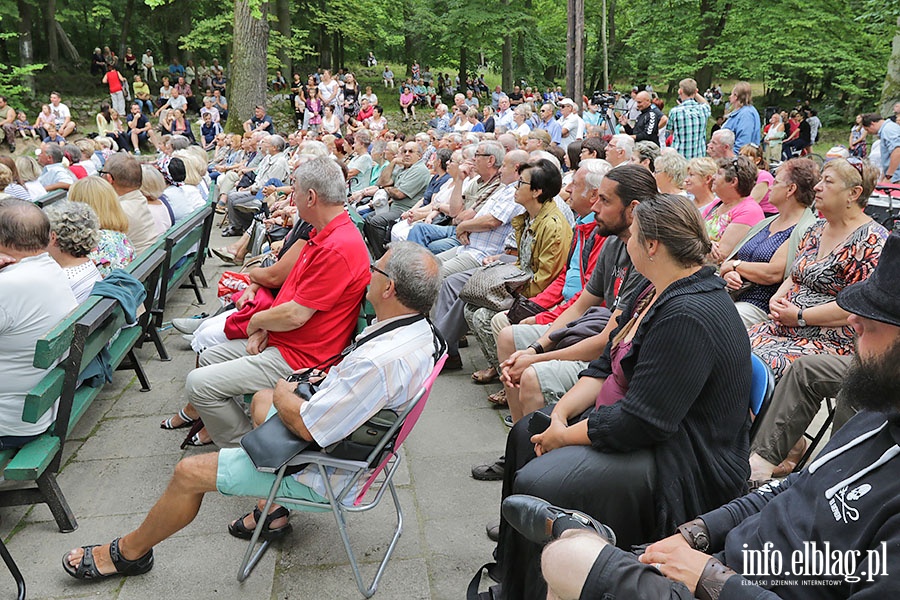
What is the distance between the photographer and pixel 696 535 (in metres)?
2.07

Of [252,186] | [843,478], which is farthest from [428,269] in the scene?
[252,186]

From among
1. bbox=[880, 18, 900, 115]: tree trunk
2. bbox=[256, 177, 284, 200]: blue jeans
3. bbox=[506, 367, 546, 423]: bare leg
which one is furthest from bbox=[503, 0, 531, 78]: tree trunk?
bbox=[506, 367, 546, 423]: bare leg

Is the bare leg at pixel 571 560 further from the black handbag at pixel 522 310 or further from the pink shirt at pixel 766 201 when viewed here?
the pink shirt at pixel 766 201

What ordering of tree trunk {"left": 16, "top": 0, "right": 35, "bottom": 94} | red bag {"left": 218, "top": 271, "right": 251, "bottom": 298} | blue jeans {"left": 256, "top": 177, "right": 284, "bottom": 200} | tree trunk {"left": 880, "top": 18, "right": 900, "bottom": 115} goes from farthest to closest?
tree trunk {"left": 16, "top": 0, "right": 35, "bottom": 94} → tree trunk {"left": 880, "top": 18, "right": 900, "bottom": 115} → blue jeans {"left": 256, "top": 177, "right": 284, "bottom": 200} → red bag {"left": 218, "top": 271, "right": 251, "bottom": 298}

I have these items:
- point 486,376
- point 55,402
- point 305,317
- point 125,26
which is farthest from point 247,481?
point 125,26

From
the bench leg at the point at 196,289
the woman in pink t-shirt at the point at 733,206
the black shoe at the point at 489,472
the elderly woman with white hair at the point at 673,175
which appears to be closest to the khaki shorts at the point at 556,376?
the black shoe at the point at 489,472

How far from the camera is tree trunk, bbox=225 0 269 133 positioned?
57.8 feet

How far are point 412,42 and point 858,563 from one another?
1442 inches

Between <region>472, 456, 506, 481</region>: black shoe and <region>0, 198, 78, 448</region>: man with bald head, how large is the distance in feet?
6.98

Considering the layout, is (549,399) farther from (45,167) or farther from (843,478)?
(45,167)

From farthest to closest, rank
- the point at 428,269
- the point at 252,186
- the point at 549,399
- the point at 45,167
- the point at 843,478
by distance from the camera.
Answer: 1. the point at 252,186
2. the point at 45,167
3. the point at 549,399
4. the point at 428,269
5. the point at 843,478

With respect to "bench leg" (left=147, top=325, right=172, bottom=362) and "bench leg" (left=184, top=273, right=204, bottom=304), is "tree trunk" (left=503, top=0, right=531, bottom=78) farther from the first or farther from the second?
Result: "bench leg" (left=147, top=325, right=172, bottom=362)

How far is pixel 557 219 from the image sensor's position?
4.80m

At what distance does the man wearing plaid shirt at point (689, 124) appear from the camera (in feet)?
30.6
